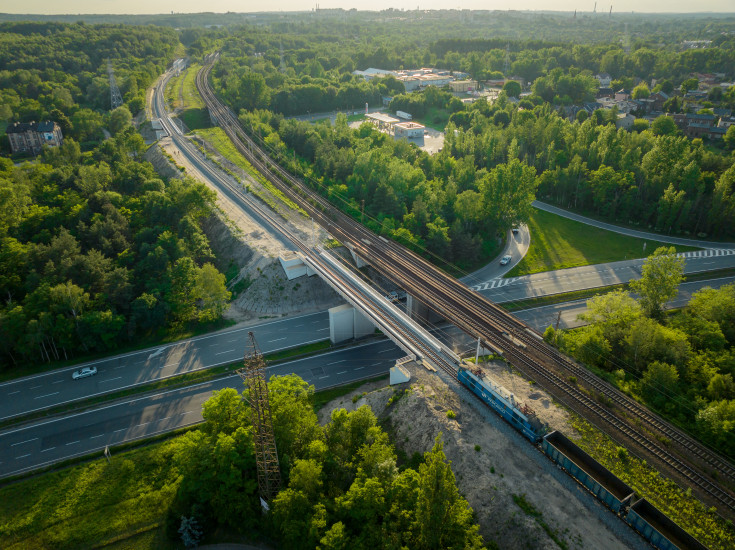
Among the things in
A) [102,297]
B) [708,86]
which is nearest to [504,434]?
[102,297]

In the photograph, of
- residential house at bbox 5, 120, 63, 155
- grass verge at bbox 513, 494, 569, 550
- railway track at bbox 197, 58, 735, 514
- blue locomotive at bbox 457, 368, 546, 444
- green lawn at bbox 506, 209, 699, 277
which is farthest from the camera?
residential house at bbox 5, 120, 63, 155

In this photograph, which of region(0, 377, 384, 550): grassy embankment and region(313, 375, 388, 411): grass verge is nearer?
region(0, 377, 384, 550): grassy embankment

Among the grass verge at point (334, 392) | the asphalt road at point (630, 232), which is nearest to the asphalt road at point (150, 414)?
the grass verge at point (334, 392)

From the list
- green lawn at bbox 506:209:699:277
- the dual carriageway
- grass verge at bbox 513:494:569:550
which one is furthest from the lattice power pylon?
green lawn at bbox 506:209:699:277

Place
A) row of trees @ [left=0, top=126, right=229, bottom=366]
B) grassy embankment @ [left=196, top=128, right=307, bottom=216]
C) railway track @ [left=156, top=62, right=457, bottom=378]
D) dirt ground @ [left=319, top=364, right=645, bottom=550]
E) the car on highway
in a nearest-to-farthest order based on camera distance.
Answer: dirt ground @ [left=319, top=364, right=645, bottom=550]
railway track @ [left=156, top=62, right=457, bottom=378]
the car on highway
row of trees @ [left=0, top=126, right=229, bottom=366]
grassy embankment @ [left=196, top=128, right=307, bottom=216]

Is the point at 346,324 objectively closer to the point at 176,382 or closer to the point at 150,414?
the point at 176,382

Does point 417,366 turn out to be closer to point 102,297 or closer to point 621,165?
point 102,297

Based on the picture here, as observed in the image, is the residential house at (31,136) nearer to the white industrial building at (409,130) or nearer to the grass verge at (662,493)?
the white industrial building at (409,130)

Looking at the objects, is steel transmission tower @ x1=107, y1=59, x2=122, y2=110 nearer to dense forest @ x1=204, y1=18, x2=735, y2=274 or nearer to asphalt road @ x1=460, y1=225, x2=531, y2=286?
dense forest @ x1=204, y1=18, x2=735, y2=274
